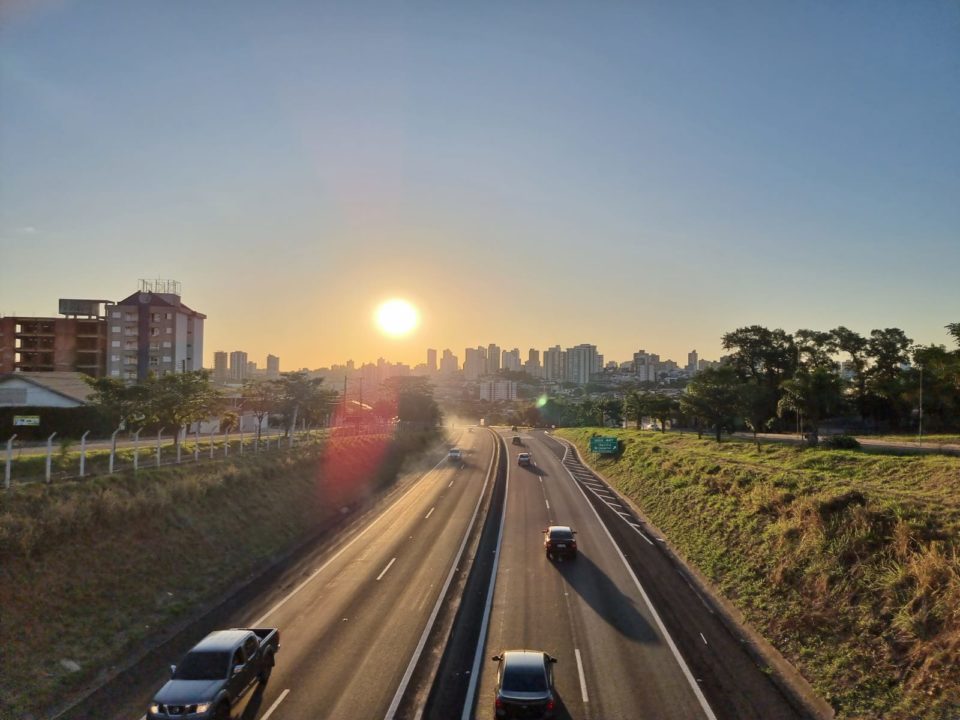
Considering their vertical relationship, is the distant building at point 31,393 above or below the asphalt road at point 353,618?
above

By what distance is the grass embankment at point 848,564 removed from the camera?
55.7ft

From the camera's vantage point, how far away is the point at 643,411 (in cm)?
9956

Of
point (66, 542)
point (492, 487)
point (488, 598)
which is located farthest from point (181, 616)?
point (492, 487)

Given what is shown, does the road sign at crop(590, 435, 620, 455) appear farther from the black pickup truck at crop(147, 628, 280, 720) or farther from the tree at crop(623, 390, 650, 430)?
the black pickup truck at crop(147, 628, 280, 720)

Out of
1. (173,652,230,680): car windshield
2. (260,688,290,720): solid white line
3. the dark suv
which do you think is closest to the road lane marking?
(260,688,290,720): solid white line

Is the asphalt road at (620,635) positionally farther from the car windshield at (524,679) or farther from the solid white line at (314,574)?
the solid white line at (314,574)

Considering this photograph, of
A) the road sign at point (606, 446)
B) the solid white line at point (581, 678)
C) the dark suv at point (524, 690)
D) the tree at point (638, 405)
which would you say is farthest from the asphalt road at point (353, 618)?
the tree at point (638, 405)

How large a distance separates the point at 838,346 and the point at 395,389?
82.2 m

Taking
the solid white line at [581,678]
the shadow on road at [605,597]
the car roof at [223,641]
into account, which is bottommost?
the solid white line at [581,678]

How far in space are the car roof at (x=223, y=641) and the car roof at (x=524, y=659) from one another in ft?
24.5

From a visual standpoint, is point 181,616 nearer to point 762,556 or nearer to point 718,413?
point 762,556

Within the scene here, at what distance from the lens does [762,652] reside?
19.9m

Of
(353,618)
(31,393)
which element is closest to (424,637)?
(353,618)

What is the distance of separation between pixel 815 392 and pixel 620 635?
38.7 metres
